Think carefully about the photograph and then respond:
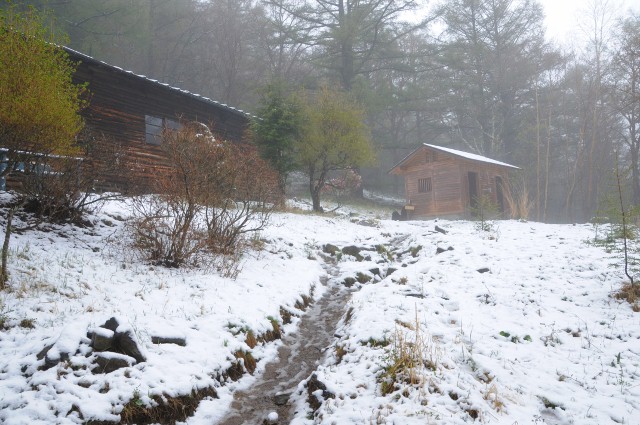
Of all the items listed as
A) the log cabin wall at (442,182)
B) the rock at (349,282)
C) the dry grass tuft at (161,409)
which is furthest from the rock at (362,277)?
the log cabin wall at (442,182)

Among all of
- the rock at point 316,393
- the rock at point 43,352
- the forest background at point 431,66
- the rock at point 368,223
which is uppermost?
the forest background at point 431,66

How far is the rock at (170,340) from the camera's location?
5473mm

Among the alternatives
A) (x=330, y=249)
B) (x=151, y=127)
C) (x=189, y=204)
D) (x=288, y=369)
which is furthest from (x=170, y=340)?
(x=151, y=127)

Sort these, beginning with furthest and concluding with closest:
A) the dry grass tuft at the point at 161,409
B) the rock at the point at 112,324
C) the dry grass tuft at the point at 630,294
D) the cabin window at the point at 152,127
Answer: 1. the cabin window at the point at 152,127
2. the dry grass tuft at the point at 630,294
3. the rock at the point at 112,324
4. the dry grass tuft at the point at 161,409

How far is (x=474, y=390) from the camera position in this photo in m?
4.53

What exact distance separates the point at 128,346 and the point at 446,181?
2328cm

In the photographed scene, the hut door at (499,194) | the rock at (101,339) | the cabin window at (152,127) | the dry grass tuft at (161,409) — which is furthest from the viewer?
the hut door at (499,194)

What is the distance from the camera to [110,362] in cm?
471

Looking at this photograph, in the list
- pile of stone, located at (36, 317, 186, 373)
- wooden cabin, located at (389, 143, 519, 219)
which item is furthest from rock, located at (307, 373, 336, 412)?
wooden cabin, located at (389, 143, 519, 219)

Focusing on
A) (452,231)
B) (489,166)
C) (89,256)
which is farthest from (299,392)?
(489,166)

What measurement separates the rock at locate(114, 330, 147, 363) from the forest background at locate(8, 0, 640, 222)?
26437 mm

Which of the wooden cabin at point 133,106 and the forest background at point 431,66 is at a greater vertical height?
the forest background at point 431,66

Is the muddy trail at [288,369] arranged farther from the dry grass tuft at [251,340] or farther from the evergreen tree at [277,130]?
the evergreen tree at [277,130]

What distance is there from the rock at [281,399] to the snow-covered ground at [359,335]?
14 cm
